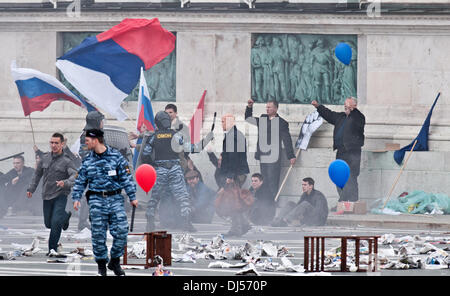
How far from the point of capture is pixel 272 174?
23625mm

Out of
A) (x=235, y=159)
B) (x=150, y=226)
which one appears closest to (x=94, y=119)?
(x=150, y=226)

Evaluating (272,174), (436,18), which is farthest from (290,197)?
(436,18)

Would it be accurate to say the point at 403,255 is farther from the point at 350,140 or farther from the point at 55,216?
the point at 350,140

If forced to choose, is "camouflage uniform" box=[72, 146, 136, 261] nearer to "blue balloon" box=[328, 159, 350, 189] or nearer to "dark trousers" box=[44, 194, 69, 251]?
"dark trousers" box=[44, 194, 69, 251]

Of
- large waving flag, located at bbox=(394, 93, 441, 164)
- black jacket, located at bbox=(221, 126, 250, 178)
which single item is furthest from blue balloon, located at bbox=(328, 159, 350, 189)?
large waving flag, located at bbox=(394, 93, 441, 164)

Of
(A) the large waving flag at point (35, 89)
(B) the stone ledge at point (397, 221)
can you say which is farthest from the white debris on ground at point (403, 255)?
(A) the large waving flag at point (35, 89)

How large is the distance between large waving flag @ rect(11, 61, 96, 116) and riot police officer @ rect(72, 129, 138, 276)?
825cm

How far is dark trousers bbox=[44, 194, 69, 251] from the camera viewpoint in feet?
50.2

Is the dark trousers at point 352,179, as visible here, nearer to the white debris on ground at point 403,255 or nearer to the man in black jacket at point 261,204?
the man in black jacket at point 261,204

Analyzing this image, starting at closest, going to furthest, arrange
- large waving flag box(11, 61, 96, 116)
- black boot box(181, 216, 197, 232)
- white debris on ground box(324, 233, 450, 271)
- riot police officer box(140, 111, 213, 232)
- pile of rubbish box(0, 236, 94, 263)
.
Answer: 1. white debris on ground box(324, 233, 450, 271)
2. pile of rubbish box(0, 236, 94, 263)
3. riot police officer box(140, 111, 213, 232)
4. black boot box(181, 216, 197, 232)
5. large waving flag box(11, 61, 96, 116)

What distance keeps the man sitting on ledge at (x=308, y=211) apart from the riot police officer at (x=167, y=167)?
2.39m

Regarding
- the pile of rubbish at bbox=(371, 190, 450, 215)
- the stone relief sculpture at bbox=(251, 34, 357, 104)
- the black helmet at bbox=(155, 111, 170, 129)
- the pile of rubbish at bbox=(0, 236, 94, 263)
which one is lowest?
the pile of rubbish at bbox=(0, 236, 94, 263)

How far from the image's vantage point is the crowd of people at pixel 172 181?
512 inches

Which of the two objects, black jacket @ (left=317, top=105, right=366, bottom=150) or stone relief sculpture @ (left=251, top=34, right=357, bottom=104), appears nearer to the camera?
black jacket @ (left=317, top=105, right=366, bottom=150)
